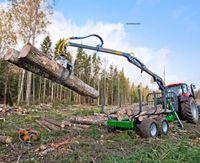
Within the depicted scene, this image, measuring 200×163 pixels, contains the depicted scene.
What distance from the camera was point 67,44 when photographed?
5.88 m

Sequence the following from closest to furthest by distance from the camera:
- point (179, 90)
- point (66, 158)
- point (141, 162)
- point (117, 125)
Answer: point (141, 162), point (66, 158), point (117, 125), point (179, 90)

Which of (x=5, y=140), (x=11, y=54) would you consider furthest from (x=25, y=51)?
(x=5, y=140)

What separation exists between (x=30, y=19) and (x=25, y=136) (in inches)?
633

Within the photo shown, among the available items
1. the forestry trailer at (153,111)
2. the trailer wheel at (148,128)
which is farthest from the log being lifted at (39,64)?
the trailer wheel at (148,128)

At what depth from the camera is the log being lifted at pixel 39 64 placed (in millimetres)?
5000

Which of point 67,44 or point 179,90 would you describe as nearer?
point 67,44

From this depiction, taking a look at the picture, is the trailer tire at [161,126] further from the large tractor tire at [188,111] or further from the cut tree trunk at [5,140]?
the cut tree trunk at [5,140]


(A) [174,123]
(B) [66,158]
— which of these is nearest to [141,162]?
(B) [66,158]

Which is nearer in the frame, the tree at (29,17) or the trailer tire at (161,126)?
the trailer tire at (161,126)

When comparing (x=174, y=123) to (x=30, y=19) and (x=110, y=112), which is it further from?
(x=30, y=19)

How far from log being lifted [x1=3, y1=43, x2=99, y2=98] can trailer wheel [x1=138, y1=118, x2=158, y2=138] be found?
7.32 ft

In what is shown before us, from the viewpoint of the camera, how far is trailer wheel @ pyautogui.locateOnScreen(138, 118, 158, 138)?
266 inches

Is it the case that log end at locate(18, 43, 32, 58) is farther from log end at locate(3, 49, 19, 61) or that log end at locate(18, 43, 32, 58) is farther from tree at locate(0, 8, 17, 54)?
tree at locate(0, 8, 17, 54)

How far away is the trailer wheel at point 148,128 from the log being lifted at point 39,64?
2.23m
